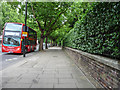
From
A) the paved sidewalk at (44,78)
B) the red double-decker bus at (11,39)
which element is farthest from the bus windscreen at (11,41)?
the paved sidewalk at (44,78)

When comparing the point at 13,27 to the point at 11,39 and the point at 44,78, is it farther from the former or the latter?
the point at 44,78

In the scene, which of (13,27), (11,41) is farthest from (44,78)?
(13,27)

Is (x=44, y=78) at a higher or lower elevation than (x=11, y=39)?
lower

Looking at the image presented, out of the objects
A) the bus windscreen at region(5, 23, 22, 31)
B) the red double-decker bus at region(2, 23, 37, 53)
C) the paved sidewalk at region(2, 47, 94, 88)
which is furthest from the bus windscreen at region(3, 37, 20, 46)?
the paved sidewalk at region(2, 47, 94, 88)

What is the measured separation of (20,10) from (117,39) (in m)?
15.1

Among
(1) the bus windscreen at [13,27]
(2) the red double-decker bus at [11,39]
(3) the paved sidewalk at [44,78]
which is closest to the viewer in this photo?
(3) the paved sidewalk at [44,78]

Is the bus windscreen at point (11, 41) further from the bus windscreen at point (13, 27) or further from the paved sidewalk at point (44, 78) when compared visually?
the paved sidewalk at point (44, 78)

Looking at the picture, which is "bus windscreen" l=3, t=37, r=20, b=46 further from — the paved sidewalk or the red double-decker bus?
the paved sidewalk

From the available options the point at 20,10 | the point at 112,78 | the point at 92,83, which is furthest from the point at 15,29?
the point at 112,78

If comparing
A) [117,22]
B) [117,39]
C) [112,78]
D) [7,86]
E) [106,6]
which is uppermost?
[106,6]

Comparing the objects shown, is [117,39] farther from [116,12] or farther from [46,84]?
[46,84]

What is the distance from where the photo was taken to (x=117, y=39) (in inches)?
85.8

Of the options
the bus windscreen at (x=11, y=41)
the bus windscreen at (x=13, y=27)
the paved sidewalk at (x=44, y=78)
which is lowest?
the paved sidewalk at (x=44, y=78)

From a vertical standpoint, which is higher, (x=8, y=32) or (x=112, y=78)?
(x=8, y=32)
